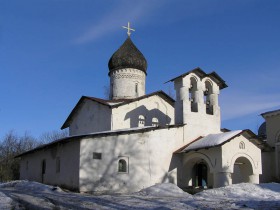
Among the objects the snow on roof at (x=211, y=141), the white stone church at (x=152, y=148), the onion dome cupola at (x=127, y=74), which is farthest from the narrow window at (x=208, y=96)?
the onion dome cupola at (x=127, y=74)

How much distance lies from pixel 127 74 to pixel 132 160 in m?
8.96

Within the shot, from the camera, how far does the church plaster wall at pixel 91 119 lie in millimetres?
22484

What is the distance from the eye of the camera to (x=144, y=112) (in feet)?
75.5

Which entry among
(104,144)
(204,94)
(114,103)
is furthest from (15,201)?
(204,94)

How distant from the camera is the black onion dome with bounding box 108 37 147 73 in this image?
26.0 meters

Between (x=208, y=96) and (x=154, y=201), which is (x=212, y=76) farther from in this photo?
(x=154, y=201)

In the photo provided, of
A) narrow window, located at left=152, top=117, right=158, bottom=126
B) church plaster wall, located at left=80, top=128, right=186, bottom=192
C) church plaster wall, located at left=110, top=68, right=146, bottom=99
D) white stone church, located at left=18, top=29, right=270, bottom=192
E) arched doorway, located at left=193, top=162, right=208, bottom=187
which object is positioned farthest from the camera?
church plaster wall, located at left=110, top=68, right=146, bottom=99

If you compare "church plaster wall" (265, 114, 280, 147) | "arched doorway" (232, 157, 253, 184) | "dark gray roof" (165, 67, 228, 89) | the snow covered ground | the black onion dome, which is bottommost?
the snow covered ground

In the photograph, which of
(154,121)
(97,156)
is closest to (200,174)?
(154,121)

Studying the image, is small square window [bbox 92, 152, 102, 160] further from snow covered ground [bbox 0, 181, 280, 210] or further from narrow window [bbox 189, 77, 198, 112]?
narrow window [bbox 189, 77, 198, 112]

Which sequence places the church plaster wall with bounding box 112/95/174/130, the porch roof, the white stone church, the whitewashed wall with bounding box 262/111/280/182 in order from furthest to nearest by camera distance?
the whitewashed wall with bounding box 262/111/280/182 → the church plaster wall with bounding box 112/95/174/130 → the porch roof → the white stone church

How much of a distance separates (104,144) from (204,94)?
7.73 meters

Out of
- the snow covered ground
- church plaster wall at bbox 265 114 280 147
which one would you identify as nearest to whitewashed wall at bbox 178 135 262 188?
the snow covered ground

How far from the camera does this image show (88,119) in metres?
24.2
